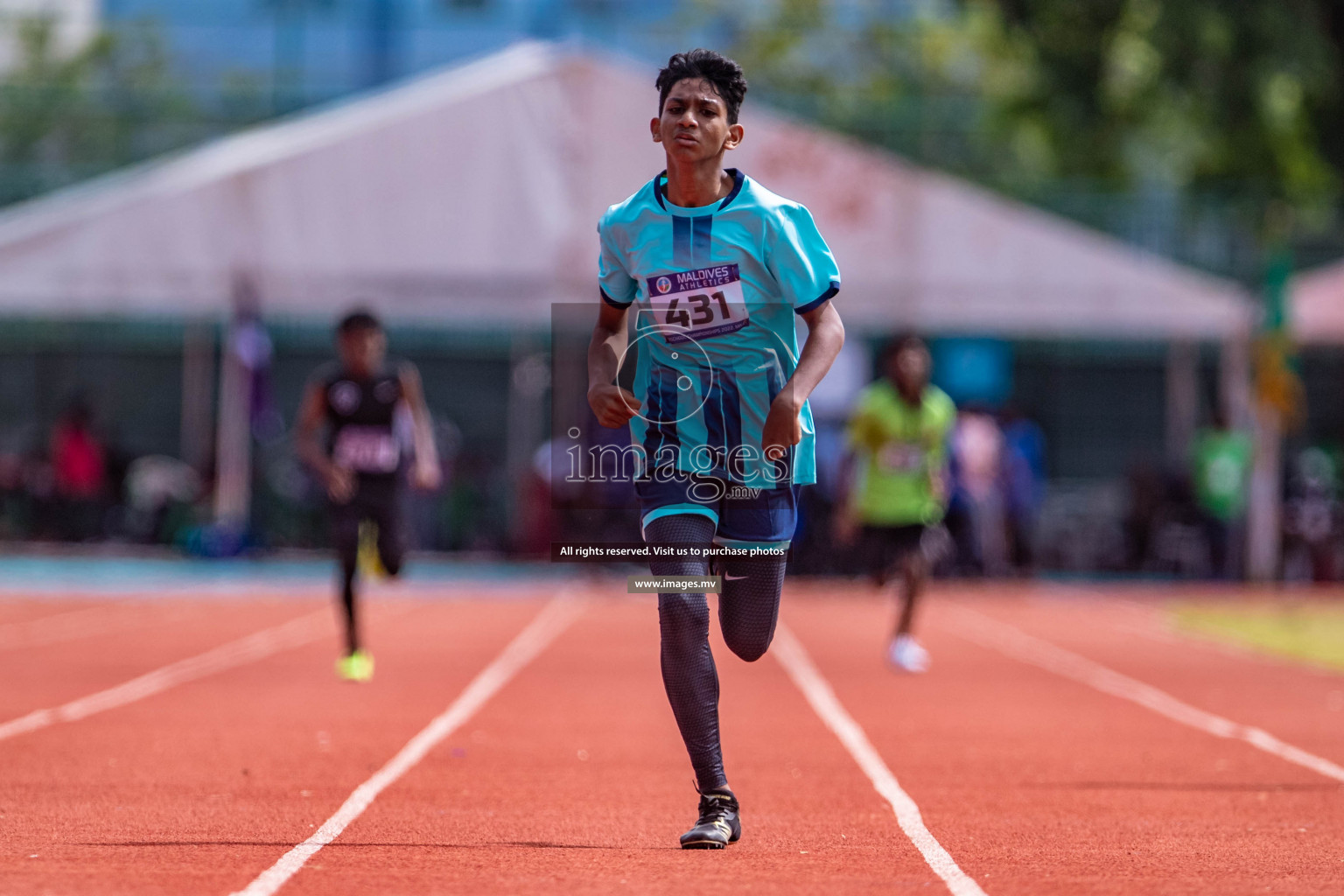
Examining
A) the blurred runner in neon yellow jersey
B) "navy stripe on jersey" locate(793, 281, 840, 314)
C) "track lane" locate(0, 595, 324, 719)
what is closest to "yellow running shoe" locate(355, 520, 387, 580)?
"track lane" locate(0, 595, 324, 719)

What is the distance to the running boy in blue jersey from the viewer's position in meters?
5.70

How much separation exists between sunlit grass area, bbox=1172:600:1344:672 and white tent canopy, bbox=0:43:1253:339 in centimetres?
322

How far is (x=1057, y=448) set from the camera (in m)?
28.5

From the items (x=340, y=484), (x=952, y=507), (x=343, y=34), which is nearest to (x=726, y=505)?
(x=340, y=484)

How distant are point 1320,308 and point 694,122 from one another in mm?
17461

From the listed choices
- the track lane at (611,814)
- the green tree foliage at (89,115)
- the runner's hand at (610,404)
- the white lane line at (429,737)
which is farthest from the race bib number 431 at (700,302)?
the green tree foliage at (89,115)

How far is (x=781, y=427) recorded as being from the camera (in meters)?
5.44

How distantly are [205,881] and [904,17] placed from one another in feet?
131

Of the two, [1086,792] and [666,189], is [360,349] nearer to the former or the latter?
[1086,792]

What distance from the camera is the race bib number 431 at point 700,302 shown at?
5.70m

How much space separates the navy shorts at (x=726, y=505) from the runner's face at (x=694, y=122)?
897mm

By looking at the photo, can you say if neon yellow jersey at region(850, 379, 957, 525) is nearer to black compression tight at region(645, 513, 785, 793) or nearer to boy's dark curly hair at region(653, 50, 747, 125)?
black compression tight at region(645, 513, 785, 793)

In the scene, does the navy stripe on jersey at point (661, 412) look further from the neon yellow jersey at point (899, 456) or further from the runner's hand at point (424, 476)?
the neon yellow jersey at point (899, 456)

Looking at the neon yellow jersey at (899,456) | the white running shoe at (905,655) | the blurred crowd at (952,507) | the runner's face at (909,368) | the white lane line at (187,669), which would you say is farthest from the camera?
the blurred crowd at (952,507)
